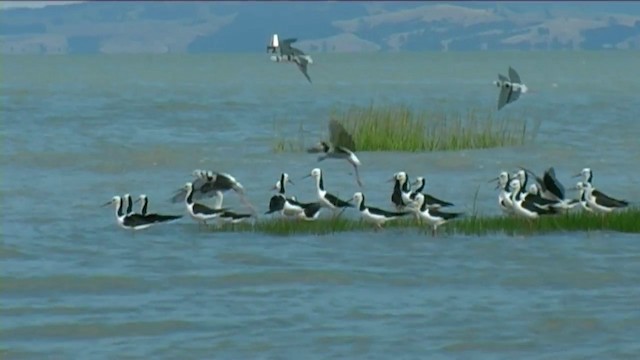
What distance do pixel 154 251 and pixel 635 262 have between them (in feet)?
18.6

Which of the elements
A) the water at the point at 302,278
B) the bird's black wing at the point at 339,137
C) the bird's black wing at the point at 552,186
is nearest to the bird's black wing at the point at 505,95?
the water at the point at 302,278

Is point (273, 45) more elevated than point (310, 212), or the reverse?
point (273, 45)

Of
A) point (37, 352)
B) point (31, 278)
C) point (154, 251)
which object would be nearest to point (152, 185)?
point (154, 251)

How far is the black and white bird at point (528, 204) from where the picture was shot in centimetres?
2316

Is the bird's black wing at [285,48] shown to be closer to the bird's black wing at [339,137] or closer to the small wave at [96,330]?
the bird's black wing at [339,137]

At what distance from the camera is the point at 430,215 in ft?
76.9

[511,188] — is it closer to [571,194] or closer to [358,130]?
[571,194]

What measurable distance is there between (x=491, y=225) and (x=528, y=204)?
515 mm

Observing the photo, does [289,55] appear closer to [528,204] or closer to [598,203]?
[528,204]

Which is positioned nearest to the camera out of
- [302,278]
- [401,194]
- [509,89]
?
[302,278]

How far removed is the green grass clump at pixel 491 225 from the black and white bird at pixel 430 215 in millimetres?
83

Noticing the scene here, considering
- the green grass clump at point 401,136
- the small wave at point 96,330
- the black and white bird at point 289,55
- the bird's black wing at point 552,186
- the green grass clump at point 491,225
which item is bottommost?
the small wave at point 96,330

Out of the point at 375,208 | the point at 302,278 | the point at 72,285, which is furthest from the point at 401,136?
the point at 72,285

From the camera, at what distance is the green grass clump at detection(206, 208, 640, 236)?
23203 mm
